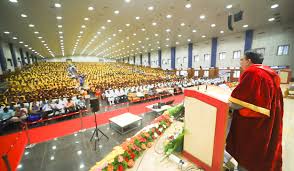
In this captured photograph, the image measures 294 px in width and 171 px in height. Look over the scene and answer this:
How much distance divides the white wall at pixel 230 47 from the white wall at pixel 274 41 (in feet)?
4.79

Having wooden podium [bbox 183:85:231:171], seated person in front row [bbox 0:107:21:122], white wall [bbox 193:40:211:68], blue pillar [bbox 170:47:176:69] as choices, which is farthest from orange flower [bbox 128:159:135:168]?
blue pillar [bbox 170:47:176:69]

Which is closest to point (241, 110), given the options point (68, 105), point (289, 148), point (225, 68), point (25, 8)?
point (289, 148)

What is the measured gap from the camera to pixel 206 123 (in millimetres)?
1370

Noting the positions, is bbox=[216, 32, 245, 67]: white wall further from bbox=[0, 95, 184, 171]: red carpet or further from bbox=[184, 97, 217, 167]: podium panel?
bbox=[184, 97, 217, 167]: podium panel

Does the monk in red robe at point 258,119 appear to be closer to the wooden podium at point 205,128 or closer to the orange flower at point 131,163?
the wooden podium at point 205,128

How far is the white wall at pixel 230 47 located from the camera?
1603 centimetres

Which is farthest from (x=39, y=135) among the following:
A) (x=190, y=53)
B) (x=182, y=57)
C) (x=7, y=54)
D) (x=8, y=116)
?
(x=182, y=57)

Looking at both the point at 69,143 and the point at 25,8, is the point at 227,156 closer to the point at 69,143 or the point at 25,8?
the point at 69,143

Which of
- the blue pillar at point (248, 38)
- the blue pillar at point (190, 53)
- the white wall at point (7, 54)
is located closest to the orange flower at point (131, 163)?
the blue pillar at point (248, 38)

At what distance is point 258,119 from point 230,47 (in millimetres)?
18830

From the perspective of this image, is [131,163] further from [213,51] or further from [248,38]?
[213,51]

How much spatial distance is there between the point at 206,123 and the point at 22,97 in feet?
33.2

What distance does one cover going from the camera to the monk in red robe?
120 centimetres

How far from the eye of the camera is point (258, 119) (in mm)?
1237
